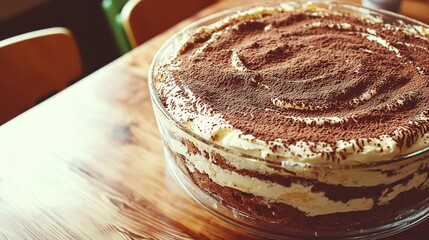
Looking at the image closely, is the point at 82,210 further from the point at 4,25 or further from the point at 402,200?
the point at 4,25

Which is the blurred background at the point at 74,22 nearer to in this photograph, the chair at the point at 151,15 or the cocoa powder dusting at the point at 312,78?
the chair at the point at 151,15

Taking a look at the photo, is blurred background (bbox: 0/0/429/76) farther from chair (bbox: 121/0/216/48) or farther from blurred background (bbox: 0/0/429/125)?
chair (bbox: 121/0/216/48)

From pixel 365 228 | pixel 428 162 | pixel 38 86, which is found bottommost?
pixel 365 228

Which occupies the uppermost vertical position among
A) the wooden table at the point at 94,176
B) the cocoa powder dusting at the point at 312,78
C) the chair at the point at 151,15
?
the chair at the point at 151,15

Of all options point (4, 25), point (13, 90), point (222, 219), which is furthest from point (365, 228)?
point (4, 25)

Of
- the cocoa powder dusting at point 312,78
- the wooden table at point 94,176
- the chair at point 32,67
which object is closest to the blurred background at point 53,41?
the chair at point 32,67

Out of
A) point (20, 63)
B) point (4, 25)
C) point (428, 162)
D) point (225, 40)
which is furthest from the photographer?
point (4, 25)
